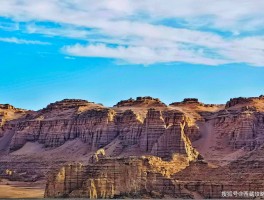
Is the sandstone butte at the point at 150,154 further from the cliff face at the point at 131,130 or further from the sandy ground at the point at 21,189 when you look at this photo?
the sandy ground at the point at 21,189

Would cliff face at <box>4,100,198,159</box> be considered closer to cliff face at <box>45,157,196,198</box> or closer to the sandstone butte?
the sandstone butte

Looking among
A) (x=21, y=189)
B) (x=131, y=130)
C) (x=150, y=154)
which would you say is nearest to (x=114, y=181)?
(x=150, y=154)

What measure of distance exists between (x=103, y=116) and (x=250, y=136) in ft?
125

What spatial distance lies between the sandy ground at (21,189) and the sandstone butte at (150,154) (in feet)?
13.0

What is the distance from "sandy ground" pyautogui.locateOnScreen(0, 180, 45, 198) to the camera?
132 metres

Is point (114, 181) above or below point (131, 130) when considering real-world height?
below

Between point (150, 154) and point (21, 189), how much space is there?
77.7 feet

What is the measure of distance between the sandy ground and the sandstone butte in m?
3.96

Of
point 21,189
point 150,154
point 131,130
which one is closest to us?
point 21,189

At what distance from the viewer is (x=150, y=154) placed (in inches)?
5851

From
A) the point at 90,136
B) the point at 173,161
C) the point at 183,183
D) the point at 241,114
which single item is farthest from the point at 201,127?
the point at 183,183

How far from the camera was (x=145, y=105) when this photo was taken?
7805 inches

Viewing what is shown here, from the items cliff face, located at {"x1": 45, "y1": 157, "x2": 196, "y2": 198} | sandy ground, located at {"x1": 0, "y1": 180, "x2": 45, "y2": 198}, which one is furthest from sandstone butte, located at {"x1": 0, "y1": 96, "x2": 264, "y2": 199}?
sandy ground, located at {"x1": 0, "y1": 180, "x2": 45, "y2": 198}

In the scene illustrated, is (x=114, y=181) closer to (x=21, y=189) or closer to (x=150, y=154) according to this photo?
(x=150, y=154)
